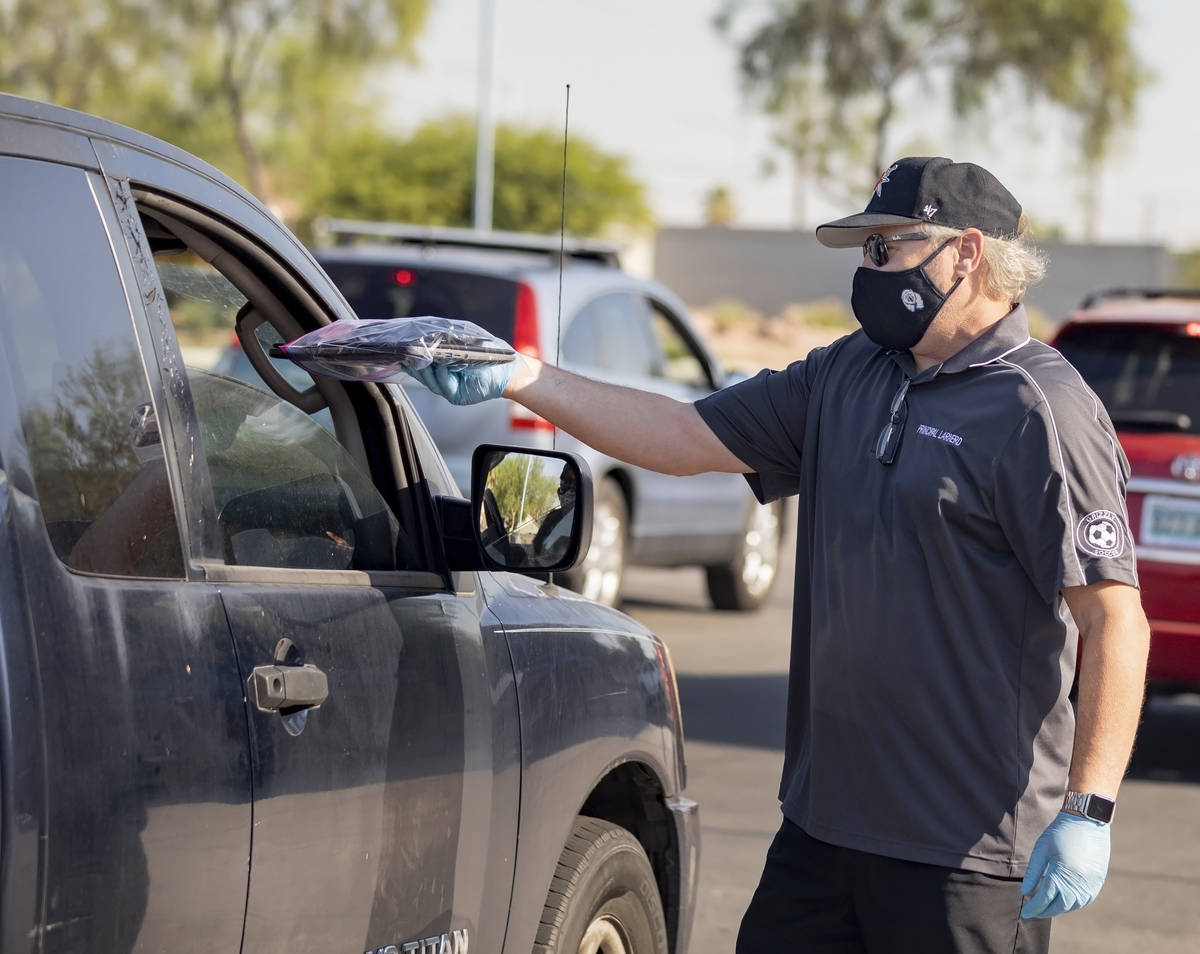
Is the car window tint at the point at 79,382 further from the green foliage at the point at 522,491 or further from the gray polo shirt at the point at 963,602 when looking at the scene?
the gray polo shirt at the point at 963,602

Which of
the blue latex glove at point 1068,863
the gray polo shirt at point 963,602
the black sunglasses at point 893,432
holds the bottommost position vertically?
the blue latex glove at point 1068,863

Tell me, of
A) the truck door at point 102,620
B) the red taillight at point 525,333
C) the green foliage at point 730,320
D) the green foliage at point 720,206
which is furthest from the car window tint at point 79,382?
the green foliage at point 720,206

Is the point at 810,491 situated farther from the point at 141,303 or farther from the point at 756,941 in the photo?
the point at 141,303

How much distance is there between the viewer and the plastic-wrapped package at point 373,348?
2.78 meters

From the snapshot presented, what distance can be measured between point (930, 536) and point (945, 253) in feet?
1.73

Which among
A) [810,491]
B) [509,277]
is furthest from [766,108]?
[810,491]

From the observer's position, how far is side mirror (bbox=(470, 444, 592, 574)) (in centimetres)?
304

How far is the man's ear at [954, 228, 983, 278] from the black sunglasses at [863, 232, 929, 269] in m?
0.07

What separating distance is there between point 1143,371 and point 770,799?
2.38 meters

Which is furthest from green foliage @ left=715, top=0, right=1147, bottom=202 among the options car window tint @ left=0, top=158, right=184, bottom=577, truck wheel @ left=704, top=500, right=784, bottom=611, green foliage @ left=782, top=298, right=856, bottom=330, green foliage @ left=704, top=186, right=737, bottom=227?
car window tint @ left=0, top=158, right=184, bottom=577

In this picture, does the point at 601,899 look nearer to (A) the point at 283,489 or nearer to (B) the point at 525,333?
(A) the point at 283,489

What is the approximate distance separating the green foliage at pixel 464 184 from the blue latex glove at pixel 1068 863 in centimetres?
3917

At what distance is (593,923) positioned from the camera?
11.2ft

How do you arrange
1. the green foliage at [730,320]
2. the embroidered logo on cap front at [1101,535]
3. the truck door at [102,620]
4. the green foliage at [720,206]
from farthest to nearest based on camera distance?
the green foliage at [720,206] < the green foliage at [730,320] < the embroidered logo on cap front at [1101,535] < the truck door at [102,620]
